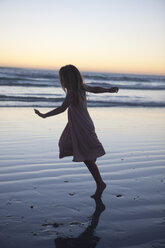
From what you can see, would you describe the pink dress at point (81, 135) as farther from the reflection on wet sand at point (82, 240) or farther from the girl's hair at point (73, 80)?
the reflection on wet sand at point (82, 240)

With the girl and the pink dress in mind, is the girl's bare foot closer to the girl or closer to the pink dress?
the girl

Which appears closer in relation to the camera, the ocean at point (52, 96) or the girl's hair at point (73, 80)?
the girl's hair at point (73, 80)

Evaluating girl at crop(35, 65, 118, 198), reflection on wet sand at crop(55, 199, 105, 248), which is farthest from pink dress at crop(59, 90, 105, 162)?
reflection on wet sand at crop(55, 199, 105, 248)

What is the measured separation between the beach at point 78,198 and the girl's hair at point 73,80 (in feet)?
3.99

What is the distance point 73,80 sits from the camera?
152 inches

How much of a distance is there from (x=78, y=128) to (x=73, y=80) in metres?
0.59

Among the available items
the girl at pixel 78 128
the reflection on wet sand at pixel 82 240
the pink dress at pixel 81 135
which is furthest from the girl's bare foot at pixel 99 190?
the reflection on wet sand at pixel 82 240

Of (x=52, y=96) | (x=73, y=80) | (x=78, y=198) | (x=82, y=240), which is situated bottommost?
(x=52, y=96)

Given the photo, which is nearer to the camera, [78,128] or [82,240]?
[82,240]

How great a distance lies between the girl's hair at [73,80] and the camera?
3877mm

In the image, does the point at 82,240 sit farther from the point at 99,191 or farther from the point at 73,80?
the point at 73,80

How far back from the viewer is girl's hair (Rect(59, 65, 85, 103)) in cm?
388

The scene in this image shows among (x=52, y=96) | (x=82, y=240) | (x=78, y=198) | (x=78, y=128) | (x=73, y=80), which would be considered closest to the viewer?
(x=82, y=240)

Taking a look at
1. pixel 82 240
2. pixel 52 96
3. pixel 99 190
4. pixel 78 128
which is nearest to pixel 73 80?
pixel 78 128
